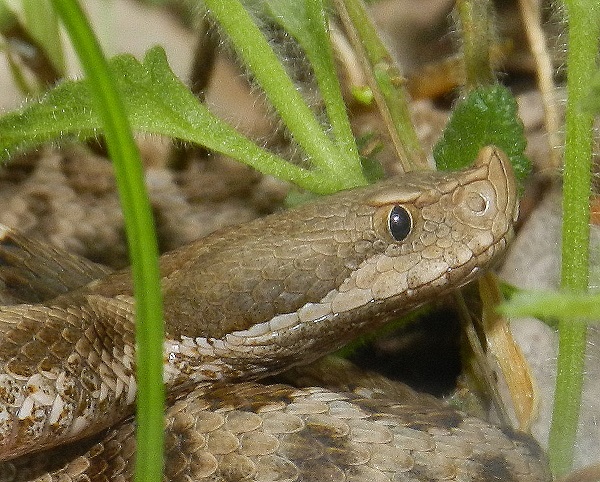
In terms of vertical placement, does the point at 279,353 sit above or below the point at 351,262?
below

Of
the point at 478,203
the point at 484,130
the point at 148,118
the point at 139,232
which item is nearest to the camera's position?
the point at 139,232

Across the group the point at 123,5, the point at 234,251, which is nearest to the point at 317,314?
the point at 234,251

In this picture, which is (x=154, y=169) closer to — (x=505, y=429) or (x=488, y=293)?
(x=488, y=293)

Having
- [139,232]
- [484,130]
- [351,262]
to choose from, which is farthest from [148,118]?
[139,232]

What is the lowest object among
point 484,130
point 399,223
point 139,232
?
point 139,232

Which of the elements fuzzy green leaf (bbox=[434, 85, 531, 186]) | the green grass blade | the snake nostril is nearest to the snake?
the snake nostril

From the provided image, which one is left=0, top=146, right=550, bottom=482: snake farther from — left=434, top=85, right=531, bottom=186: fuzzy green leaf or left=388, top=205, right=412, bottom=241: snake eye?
left=434, top=85, right=531, bottom=186: fuzzy green leaf

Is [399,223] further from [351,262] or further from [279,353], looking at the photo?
[279,353]

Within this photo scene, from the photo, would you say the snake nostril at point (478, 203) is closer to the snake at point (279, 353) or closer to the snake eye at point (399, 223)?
the snake at point (279, 353)
